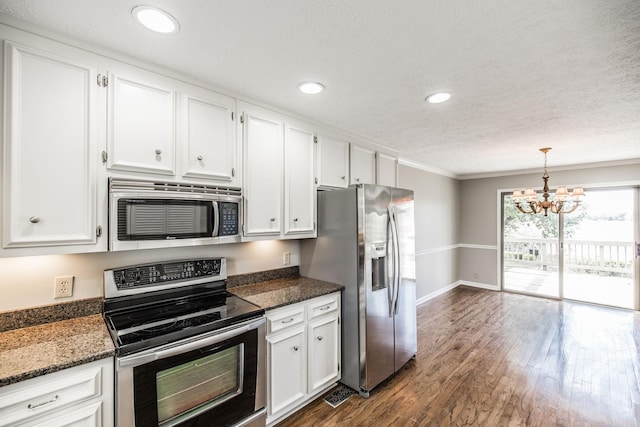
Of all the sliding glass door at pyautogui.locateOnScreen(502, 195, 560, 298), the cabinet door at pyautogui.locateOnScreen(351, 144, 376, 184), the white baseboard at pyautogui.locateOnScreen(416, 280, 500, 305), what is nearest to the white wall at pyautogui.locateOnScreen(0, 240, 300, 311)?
the cabinet door at pyautogui.locateOnScreen(351, 144, 376, 184)

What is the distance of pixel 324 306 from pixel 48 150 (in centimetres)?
205

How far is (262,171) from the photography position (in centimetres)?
238

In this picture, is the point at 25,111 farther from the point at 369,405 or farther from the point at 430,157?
the point at 430,157

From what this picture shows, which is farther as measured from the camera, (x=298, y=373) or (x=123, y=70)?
(x=298, y=373)

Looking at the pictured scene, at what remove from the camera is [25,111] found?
142 cm

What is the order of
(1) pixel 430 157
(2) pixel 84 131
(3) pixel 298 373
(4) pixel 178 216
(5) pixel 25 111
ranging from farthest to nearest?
(1) pixel 430 157, (3) pixel 298 373, (4) pixel 178 216, (2) pixel 84 131, (5) pixel 25 111

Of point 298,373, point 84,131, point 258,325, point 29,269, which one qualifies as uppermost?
point 84,131

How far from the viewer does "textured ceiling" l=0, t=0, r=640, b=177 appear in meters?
1.33

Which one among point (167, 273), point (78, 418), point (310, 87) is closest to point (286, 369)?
point (167, 273)

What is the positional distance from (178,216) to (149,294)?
0.57 metres

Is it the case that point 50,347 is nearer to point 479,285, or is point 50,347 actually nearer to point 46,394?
point 46,394

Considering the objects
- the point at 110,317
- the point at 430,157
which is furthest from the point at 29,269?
the point at 430,157

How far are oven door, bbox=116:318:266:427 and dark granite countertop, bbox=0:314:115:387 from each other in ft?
0.52

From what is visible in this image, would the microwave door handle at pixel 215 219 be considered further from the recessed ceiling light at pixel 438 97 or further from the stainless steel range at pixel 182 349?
the recessed ceiling light at pixel 438 97
